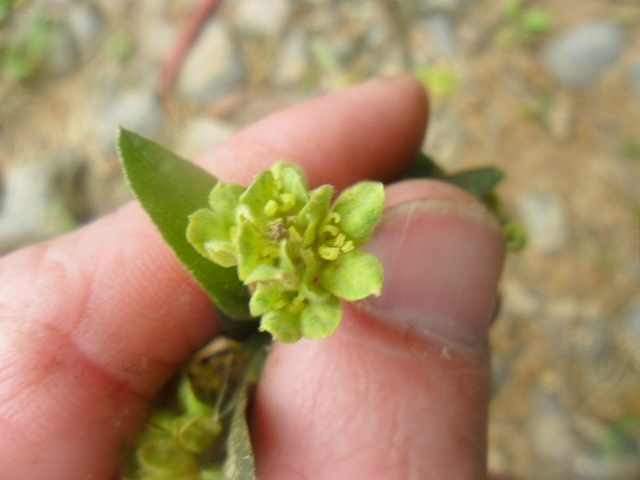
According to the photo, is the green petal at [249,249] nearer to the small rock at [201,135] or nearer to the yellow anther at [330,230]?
the yellow anther at [330,230]

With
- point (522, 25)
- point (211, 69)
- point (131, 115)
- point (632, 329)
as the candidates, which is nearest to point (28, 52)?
point (131, 115)

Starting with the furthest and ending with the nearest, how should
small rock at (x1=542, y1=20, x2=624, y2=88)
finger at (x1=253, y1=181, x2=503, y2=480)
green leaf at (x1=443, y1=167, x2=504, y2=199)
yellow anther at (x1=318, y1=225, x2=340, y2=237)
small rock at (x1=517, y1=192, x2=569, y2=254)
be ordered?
small rock at (x1=542, y1=20, x2=624, y2=88)
small rock at (x1=517, y1=192, x2=569, y2=254)
green leaf at (x1=443, y1=167, x2=504, y2=199)
finger at (x1=253, y1=181, x2=503, y2=480)
yellow anther at (x1=318, y1=225, x2=340, y2=237)

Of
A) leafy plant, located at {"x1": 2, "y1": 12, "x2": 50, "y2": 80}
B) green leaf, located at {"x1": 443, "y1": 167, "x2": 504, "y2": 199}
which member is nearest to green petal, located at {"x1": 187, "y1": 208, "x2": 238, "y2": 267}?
green leaf, located at {"x1": 443, "y1": 167, "x2": 504, "y2": 199}

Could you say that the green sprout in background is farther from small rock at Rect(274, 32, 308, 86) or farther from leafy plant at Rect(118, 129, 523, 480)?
leafy plant at Rect(118, 129, 523, 480)

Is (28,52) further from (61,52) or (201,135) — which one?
(201,135)

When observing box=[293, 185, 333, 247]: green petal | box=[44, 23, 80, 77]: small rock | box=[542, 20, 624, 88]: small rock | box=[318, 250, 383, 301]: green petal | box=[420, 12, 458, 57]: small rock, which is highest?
box=[44, 23, 80, 77]: small rock

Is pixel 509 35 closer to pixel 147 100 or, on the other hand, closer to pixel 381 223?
pixel 147 100
